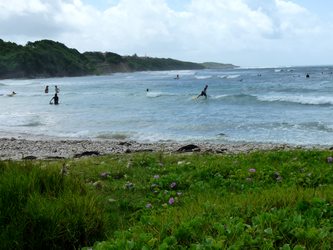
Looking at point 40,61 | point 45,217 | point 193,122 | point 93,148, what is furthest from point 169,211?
point 40,61

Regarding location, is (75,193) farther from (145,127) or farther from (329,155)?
(145,127)

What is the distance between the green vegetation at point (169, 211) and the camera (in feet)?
13.1

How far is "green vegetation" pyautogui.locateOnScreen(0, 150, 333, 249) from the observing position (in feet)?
13.1

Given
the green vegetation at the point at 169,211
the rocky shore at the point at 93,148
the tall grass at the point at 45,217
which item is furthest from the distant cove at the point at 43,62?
the tall grass at the point at 45,217

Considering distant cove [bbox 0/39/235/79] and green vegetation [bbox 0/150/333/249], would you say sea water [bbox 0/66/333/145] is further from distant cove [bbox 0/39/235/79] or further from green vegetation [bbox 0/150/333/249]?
distant cove [bbox 0/39/235/79]

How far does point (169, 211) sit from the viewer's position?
5250 millimetres

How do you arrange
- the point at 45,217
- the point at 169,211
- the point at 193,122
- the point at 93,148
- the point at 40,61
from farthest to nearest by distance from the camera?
the point at 40,61 < the point at 193,122 < the point at 93,148 < the point at 169,211 < the point at 45,217

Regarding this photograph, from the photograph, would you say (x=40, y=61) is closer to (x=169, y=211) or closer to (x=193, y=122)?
(x=193, y=122)

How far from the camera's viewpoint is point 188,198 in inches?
258

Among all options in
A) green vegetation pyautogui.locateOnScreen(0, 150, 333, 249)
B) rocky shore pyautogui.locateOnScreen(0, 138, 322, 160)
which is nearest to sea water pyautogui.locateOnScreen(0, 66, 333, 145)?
rocky shore pyautogui.locateOnScreen(0, 138, 322, 160)

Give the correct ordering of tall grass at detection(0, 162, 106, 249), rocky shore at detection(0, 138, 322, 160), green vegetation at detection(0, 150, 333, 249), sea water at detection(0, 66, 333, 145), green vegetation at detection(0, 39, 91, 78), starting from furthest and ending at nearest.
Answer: green vegetation at detection(0, 39, 91, 78)
sea water at detection(0, 66, 333, 145)
rocky shore at detection(0, 138, 322, 160)
tall grass at detection(0, 162, 106, 249)
green vegetation at detection(0, 150, 333, 249)

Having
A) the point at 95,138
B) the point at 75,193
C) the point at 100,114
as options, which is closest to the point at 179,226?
the point at 75,193

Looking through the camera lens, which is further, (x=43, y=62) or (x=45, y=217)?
(x=43, y=62)

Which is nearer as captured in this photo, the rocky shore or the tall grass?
the tall grass
